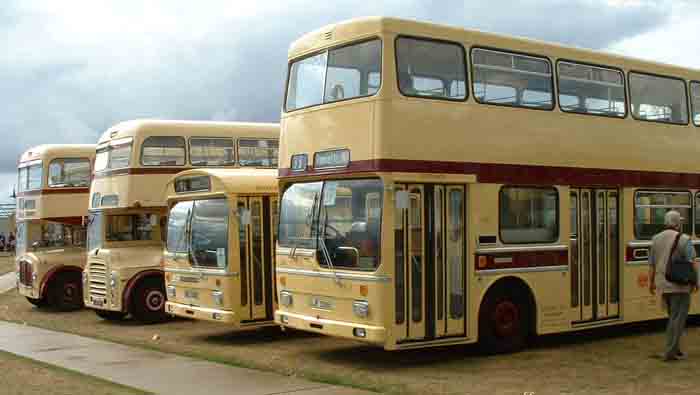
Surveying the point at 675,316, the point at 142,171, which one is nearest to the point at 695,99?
the point at 675,316

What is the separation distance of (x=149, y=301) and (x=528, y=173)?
8.66 metres

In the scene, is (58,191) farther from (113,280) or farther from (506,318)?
(506,318)

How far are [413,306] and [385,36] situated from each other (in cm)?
329

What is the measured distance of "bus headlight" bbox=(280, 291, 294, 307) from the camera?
41.4ft

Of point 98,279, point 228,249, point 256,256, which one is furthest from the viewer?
point 98,279

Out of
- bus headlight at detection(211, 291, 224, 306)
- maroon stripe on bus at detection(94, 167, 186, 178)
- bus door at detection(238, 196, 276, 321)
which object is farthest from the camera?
maroon stripe on bus at detection(94, 167, 186, 178)

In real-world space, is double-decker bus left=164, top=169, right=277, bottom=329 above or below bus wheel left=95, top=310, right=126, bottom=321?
above

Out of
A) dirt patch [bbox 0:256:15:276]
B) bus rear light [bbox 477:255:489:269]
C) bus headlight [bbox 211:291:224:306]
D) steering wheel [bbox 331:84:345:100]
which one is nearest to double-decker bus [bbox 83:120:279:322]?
bus headlight [bbox 211:291:224:306]

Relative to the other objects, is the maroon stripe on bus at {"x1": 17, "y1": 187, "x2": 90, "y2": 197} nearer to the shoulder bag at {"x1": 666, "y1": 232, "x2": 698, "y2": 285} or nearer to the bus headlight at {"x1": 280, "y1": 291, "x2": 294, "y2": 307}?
the bus headlight at {"x1": 280, "y1": 291, "x2": 294, "y2": 307}

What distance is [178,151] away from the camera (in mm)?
19328

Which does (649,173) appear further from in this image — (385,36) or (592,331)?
(385,36)

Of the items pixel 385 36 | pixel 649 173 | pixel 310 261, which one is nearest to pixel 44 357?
pixel 310 261

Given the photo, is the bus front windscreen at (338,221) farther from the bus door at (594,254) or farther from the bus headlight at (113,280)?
the bus headlight at (113,280)

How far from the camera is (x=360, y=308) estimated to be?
11422 mm
